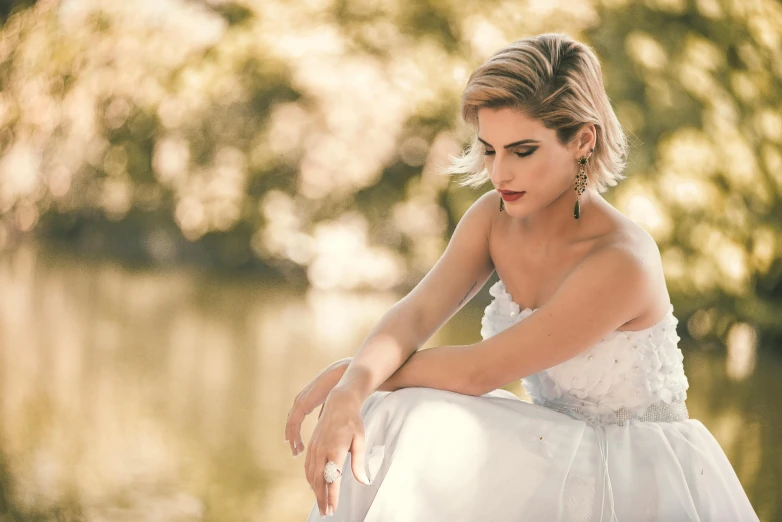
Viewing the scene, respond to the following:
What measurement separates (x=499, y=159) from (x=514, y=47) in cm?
16

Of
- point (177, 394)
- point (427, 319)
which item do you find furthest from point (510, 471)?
point (177, 394)

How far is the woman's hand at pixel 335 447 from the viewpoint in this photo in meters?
1.21

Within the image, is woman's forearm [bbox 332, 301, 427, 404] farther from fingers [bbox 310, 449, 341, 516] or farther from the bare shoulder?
the bare shoulder

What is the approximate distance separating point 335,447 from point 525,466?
0.25m

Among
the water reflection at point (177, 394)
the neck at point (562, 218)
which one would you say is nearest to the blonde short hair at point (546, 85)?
the neck at point (562, 218)

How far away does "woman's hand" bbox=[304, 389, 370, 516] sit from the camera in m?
1.21

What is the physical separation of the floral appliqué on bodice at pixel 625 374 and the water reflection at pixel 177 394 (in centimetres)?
89

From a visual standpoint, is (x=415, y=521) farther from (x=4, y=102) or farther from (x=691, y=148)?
(x=4, y=102)

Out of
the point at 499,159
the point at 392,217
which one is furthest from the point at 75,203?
the point at 499,159

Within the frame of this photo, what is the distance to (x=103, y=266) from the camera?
5.43 meters

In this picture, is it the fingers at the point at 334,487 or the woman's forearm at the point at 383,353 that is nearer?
the fingers at the point at 334,487

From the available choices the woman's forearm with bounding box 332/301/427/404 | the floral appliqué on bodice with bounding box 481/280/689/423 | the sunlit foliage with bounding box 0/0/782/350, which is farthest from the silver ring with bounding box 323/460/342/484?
the sunlit foliage with bounding box 0/0/782/350

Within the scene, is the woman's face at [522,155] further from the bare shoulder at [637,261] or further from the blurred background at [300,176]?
the blurred background at [300,176]

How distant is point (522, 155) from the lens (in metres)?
1.34
